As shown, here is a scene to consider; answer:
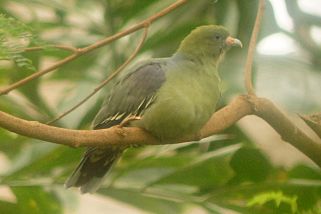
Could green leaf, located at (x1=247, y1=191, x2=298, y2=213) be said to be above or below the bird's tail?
below

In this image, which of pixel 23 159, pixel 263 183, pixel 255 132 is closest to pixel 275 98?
pixel 263 183

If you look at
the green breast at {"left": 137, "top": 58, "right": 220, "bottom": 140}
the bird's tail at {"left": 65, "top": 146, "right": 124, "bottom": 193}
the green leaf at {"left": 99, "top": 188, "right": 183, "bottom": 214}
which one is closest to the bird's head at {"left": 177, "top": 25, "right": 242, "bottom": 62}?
the green breast at {"left": 137, "top": 58, "right": 220, "bottom": 140}

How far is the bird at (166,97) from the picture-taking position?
2227 mm

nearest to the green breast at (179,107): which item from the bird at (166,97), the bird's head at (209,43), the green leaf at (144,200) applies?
the bird at (166,97)

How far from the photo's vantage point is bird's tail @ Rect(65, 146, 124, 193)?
8.13 feet

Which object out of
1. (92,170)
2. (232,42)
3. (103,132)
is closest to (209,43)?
(232,42)

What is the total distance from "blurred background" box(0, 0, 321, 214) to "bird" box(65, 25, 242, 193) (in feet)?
0.51

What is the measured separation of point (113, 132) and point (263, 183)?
95 cm

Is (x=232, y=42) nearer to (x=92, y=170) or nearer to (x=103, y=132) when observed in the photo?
(x=92, y=170)

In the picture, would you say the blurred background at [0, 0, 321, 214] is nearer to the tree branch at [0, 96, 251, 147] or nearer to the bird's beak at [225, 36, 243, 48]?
the bird's beak at [225, 36, 243, 48]

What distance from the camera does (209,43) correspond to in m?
2.57

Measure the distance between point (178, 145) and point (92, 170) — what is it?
383 millimetres

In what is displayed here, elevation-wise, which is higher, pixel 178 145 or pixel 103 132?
pixel 103 132

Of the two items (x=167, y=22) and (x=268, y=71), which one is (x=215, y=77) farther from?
(x=167, y=22)
